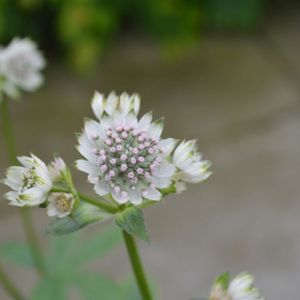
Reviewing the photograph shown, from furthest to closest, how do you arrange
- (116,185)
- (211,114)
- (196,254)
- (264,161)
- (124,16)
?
(124,16)
(211,114)
(264,161)
(196,254)
(116,185)

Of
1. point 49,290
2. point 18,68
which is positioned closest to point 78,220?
point 49,290

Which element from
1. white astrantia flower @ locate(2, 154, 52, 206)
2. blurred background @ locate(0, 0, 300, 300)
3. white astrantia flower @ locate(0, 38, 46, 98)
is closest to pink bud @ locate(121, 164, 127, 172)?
white astrantia flower @ locate(2, 154, 52, 206)

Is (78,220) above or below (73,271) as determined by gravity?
below

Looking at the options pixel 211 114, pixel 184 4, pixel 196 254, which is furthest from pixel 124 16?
pixel 196 254

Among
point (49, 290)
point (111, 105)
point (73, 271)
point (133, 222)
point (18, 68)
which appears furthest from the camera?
point (18, 68)

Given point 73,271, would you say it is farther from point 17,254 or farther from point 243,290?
point 243,290

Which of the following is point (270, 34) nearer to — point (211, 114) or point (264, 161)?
point (211, 114)
